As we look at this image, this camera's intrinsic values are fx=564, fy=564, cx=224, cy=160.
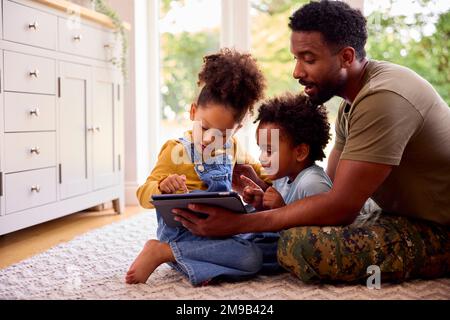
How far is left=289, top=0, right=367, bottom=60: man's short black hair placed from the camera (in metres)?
1.60

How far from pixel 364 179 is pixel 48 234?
159cm

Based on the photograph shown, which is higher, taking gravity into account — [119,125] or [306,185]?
[119,125]

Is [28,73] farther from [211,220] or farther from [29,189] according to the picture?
[211,220]

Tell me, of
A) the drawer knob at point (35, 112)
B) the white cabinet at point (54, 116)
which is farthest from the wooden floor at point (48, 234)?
the drawer knob at point (35, 112)

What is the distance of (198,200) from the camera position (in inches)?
58.9

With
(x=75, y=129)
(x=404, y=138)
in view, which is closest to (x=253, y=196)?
(x=404, y=138)

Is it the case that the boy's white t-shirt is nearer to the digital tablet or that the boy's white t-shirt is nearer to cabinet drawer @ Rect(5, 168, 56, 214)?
the digital tablet

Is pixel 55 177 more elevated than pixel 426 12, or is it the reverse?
pixel 426 12

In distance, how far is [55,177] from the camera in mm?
2527

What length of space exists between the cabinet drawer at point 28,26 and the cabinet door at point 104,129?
1.42ft

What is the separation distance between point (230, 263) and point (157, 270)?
0.28m

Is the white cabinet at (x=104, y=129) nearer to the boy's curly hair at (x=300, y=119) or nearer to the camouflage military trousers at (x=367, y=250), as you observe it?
the boy's curly hair at (x=300, y=119)
